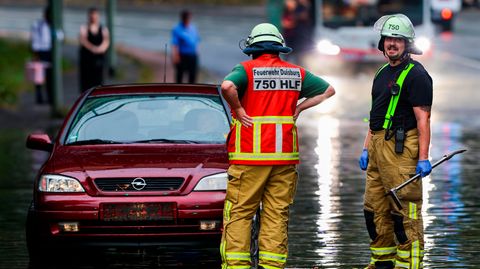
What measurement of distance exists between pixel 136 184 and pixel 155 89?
5.73 feet

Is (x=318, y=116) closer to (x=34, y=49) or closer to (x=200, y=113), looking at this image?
(x=34, y=49)

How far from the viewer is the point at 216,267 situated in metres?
10.2

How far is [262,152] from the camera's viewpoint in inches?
348

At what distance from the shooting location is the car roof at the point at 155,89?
461 inches

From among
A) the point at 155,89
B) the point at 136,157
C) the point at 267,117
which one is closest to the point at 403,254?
the point at 267,117

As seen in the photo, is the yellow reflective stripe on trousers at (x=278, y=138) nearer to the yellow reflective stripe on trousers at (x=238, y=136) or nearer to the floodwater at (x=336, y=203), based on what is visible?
the yellow reflective stripe on trousers at (x=238, y=136)

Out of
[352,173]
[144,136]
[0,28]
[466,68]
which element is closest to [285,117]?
[144,136]

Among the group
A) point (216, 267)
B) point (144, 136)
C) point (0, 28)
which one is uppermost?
point (144, 136)

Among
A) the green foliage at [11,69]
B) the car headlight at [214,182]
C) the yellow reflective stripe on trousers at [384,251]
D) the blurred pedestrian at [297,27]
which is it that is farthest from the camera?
the blurred pedestrian at [297,27]

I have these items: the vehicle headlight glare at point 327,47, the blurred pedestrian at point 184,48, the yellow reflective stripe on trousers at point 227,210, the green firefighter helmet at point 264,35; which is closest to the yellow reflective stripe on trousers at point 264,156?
the yellow reflective stripe on trousers at point 227,210

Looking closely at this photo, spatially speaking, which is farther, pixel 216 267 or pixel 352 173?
pixel 352 173

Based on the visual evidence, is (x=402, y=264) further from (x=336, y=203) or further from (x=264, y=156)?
(x=336, y=203)

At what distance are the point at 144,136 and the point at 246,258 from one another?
104 inches

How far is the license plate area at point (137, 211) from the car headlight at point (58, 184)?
0.86 feet
